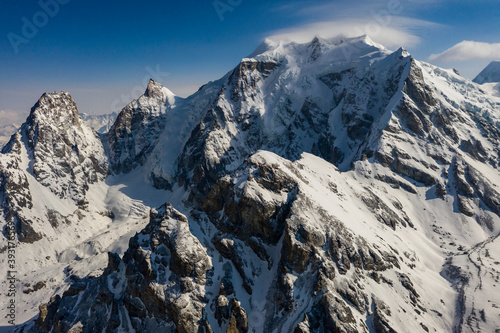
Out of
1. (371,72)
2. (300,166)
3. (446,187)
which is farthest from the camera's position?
(371,72)

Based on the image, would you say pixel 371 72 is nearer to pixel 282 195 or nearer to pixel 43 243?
pixel 282 195

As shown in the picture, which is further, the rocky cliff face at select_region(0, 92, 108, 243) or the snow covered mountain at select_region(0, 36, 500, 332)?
the rocky cliff face at select_region(0, 92, 108, 243)

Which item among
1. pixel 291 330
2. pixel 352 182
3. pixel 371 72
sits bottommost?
pixel 291 330

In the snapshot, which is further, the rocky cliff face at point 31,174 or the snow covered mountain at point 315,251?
the rocky cliff face at point 31,174

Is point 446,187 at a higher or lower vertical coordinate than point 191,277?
higher

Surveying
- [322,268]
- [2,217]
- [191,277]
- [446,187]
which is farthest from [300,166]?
[2,217]

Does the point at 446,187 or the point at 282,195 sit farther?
the point at 446,187

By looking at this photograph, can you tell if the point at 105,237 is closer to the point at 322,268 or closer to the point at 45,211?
the point at 45,211

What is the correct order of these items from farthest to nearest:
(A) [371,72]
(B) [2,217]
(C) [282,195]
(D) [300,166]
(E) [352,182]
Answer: (A) [371,72]
(B) [2,217]
(E) [352,182]
(D) [300,166]
(C) [282,195]

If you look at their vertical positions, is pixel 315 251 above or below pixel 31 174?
above

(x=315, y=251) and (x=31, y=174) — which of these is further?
(x=31, y=174)
